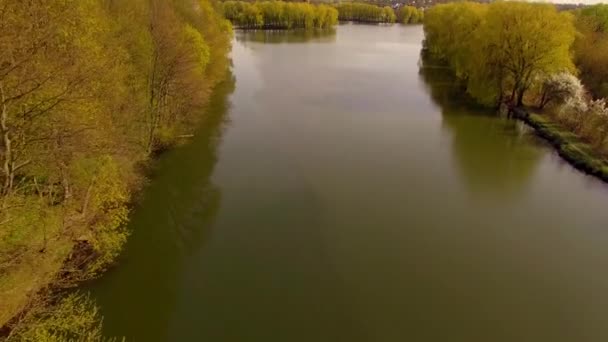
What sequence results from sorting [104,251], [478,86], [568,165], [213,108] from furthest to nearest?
[478,86] < [213,108] < [568,165] < [104,251]

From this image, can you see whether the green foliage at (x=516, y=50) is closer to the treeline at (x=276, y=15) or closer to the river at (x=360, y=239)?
the river at (x=360, y=239)

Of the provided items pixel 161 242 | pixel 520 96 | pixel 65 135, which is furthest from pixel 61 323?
pixel 520 96

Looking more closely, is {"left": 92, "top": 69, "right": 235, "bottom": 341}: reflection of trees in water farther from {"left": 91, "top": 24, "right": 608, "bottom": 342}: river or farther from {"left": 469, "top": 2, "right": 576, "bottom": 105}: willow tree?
{"left": 469, "top": 2, "right": 576, "bottom": 105}: willow tree

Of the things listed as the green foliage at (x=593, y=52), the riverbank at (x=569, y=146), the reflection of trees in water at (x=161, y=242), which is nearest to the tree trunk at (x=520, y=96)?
the riverbank at (x=569, y=146)

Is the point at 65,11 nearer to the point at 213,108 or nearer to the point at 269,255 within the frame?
the point at 269,255

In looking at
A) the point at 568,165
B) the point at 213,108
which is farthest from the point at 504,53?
the point at 213,108

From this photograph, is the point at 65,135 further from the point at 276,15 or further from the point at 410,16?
the point at 410,16
